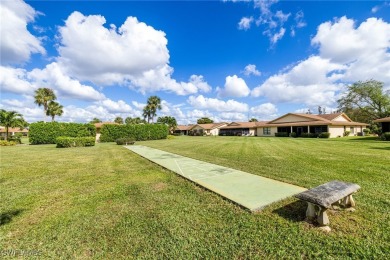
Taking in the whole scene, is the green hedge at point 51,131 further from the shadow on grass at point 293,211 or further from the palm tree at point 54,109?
the shadow on grass at point 293,211

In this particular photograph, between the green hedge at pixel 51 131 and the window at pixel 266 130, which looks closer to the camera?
the green hedge at pixel 51 131

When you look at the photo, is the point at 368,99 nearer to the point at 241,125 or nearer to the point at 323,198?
the point at 241,125

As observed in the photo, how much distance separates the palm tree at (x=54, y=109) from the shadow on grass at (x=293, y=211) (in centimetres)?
4437

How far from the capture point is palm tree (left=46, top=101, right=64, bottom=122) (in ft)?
122

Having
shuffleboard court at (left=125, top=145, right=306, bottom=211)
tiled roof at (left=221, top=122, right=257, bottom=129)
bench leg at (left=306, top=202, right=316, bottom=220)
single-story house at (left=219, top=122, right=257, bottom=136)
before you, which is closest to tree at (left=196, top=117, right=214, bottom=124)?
single-story house at (left=219, top=122, right=257, bottom=136)

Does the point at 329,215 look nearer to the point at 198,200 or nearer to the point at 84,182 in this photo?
the point at 198,200

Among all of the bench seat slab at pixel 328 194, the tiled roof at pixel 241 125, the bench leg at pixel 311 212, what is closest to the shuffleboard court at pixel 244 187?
the bench leg at pixel 311 212

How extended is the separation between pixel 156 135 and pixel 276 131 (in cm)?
2527

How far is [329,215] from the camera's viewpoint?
3812mm

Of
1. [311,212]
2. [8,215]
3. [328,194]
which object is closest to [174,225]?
[311,212]

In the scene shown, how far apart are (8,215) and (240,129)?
175ft

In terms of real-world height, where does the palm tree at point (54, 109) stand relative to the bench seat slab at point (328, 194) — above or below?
above

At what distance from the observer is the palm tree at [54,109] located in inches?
1462

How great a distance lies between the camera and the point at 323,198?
10.7 feet
